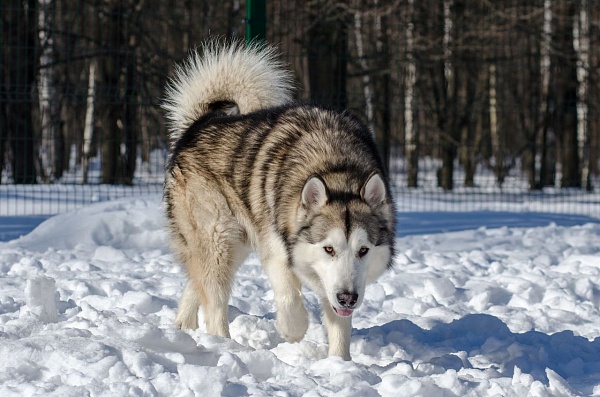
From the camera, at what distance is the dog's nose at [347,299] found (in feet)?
12.3

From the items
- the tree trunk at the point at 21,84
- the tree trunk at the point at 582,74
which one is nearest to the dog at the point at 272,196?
the tree trunk at the point at 21,84

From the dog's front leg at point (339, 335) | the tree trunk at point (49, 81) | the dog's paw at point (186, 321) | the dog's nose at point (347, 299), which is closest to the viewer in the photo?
the dog's nose at point (347, 299)

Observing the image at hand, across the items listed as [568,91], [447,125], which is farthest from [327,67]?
[447,125]

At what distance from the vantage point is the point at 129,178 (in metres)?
11.5

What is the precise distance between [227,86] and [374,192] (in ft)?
4.87

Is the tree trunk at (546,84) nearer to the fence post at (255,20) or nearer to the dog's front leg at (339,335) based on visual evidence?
the fence post at (255,20)

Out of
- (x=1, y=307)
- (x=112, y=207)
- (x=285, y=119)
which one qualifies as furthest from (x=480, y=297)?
(x=112, y=207)

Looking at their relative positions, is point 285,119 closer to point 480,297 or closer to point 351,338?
point 351,338

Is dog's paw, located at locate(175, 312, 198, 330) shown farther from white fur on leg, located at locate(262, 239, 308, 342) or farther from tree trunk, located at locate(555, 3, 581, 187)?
tree trunk, located at locate(555, 3, 581, 187)

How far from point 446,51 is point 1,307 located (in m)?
10.5

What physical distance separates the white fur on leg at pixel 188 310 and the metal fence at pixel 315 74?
4144 millimetres

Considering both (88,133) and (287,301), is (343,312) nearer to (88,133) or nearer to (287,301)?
(287,301)

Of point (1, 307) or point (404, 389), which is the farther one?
point (1, 307)

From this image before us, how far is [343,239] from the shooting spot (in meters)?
3.84
